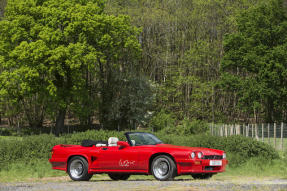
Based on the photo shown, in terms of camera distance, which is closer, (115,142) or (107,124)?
(115,142)

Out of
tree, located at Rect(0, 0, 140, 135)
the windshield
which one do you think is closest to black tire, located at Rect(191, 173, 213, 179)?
the windshield

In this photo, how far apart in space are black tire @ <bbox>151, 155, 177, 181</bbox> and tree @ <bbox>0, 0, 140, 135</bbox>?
32291 millimetres

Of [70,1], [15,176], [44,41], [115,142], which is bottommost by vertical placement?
[15,176]

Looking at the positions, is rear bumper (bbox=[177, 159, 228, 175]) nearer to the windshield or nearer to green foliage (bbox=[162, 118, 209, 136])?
the windshield

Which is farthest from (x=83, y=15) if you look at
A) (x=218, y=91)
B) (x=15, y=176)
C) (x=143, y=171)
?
(x=143, y=171)

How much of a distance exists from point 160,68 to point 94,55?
13.6m

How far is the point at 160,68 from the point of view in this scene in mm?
59062

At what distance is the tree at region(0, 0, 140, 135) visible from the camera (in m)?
46.0

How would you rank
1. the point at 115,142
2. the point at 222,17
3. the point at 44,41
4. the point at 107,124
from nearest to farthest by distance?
the point at 115,142 → the point at 44,41 → the point at 107,124 → the point at 222,17

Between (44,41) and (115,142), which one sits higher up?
(44,41)

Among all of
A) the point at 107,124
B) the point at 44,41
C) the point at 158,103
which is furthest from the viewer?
the point at 158,103

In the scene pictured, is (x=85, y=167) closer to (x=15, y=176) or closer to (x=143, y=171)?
(x=143, y=171)

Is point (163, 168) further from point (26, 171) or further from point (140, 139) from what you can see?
point (26, 171)

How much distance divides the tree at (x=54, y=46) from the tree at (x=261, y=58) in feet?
35.4
